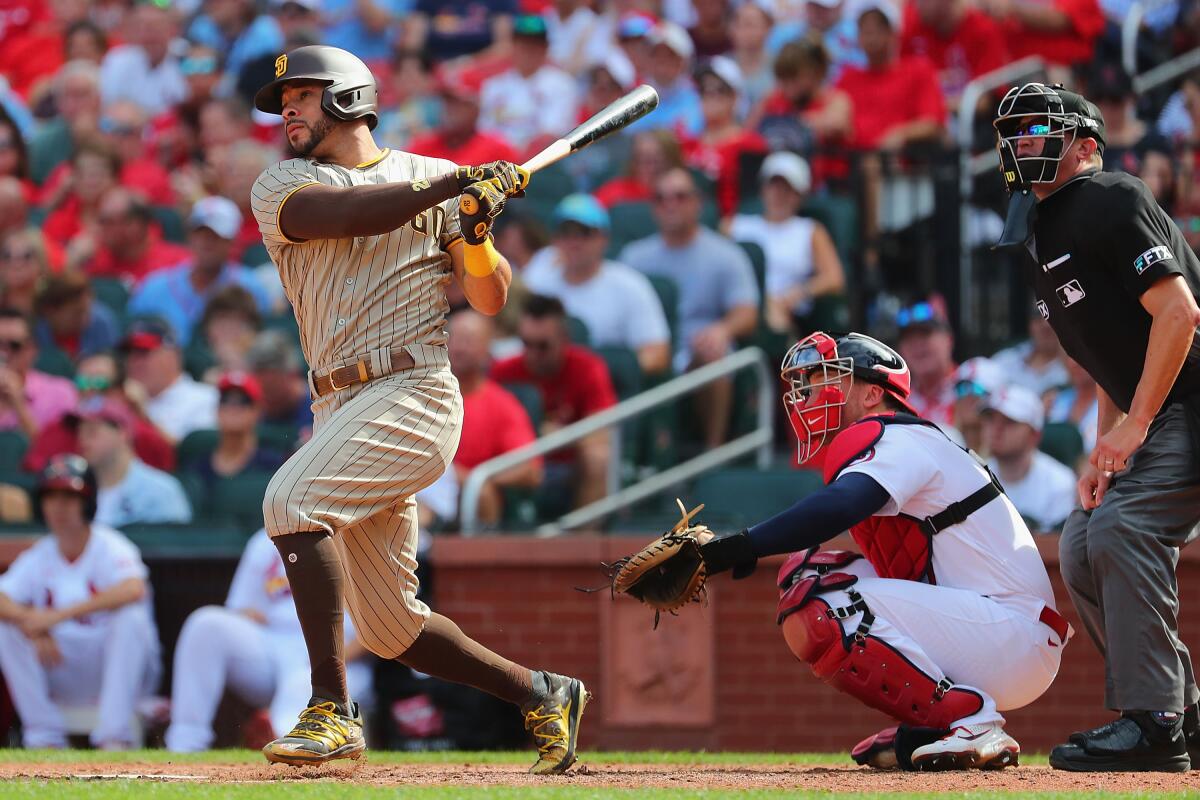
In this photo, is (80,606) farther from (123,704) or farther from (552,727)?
(552,727)

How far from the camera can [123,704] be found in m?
7.79

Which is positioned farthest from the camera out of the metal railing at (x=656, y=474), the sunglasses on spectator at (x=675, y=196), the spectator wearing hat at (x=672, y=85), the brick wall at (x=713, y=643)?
the spectator wearing hat at (x=672, y=85)

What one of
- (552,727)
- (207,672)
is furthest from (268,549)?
(552,727)

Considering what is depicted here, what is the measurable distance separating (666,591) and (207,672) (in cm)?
347

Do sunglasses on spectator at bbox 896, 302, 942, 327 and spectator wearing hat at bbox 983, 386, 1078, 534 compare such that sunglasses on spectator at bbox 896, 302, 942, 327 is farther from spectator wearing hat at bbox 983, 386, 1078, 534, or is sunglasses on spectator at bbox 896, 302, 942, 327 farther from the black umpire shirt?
the black umpire shirt

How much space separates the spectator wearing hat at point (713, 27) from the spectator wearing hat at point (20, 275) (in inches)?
182

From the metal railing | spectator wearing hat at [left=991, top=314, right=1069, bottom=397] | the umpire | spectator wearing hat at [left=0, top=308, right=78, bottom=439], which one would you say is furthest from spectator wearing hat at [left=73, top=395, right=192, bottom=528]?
the umpire

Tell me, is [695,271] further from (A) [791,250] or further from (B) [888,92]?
(B) [888,92]

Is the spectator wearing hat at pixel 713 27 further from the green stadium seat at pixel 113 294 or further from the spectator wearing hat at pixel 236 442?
the spectator wearing hat at pixel 236 442

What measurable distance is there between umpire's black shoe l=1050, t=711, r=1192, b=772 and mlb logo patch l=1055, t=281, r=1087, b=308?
1.11 m

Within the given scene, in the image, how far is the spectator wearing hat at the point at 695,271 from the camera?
914cm

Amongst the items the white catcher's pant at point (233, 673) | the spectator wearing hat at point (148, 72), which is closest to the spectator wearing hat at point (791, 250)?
the white catcher's pant at point (233, 673)

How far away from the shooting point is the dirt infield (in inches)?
175

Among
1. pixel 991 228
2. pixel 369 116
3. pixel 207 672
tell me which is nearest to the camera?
pixel 369 116
